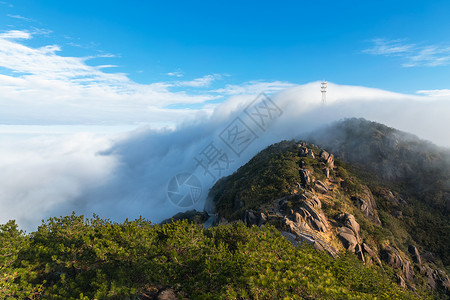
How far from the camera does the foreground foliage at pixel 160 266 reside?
42.9 ft

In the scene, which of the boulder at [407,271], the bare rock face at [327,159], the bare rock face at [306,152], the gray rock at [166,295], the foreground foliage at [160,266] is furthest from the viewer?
the bare rock face at [306,152]

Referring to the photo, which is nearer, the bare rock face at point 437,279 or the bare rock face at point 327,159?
the bare rock face at point 437,279

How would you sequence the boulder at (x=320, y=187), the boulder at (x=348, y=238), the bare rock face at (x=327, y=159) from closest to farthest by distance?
the boulder at (x=348, y=238) < the boulder at (x=320, y=187) < the bare rock face at (x=327, y=159)

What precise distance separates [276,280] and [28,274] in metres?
18.5

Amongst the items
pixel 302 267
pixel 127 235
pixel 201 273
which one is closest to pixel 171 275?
pixel 201 273

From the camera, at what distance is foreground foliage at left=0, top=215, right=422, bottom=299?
1308cm

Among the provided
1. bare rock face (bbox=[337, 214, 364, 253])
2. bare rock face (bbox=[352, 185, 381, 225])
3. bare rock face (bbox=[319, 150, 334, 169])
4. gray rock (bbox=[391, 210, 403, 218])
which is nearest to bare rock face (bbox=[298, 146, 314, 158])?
bare rock face (bbox=[319, 150, 334, 169])

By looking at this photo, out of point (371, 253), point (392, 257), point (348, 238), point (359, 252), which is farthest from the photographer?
point (392, 257)

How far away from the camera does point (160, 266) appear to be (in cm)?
1562

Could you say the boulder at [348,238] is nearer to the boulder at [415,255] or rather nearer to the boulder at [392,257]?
the boulder at [392,257]

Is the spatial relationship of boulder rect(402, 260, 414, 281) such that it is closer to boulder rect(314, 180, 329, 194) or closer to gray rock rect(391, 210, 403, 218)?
boulder rect(314, 180, 329, 194)

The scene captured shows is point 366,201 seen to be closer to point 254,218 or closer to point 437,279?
point 437,279

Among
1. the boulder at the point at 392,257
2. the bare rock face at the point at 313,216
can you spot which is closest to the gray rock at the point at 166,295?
the bare rock face at the point at 313,216

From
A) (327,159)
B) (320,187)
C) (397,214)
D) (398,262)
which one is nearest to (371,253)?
(398,262)
